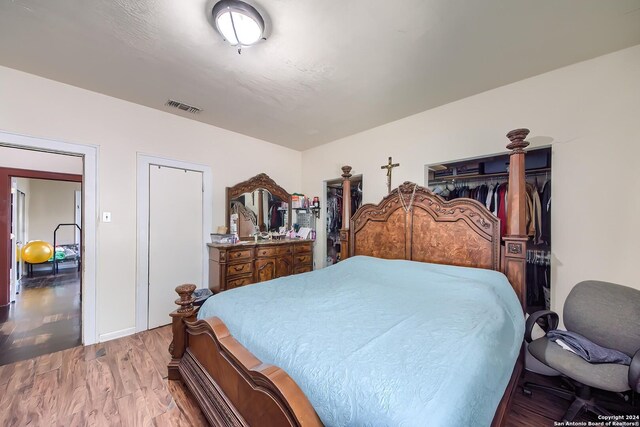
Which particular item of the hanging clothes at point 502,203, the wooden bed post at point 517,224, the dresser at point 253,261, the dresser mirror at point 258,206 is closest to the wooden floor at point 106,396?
the wooden bed post at point 517,224

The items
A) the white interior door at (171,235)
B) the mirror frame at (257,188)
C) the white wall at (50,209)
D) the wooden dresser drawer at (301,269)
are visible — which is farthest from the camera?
the white wall at (50,209)

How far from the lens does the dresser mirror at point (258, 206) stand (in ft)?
11.9

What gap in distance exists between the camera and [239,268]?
3.18m

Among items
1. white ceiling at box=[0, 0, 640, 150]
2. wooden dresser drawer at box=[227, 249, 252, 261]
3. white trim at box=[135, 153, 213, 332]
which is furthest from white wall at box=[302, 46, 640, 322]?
white trim at box=[135, 153, 213, 332]

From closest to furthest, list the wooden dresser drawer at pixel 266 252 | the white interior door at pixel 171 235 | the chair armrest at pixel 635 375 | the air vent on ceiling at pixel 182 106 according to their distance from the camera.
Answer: the chair armrest at pixel 635 375 < the air vent on ceiling at pixel 182 106 < the white interior door at pixel 171 235 < the wooden dresser drawer at pixel 266 252

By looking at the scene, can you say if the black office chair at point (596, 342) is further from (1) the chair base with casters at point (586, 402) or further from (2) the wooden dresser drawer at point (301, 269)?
(2) the wooden dresser drawer at point (301, 269)

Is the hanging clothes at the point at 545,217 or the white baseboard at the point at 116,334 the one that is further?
the white baseboard at the point at 116,334

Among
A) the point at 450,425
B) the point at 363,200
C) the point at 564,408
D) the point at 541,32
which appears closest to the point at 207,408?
the point at 450,425

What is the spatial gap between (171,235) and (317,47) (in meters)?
2.79

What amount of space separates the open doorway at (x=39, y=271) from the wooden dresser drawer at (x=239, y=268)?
1.61 meters

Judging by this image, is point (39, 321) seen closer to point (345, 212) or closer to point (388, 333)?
point (345, 212)

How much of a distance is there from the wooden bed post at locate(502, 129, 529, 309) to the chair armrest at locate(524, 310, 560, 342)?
150 millimetres

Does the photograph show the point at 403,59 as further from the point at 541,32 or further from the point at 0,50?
the point at 0,50

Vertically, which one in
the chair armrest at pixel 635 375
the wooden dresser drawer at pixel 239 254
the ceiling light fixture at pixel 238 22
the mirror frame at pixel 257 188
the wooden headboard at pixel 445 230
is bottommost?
the chair armrest at pixel 635 375
